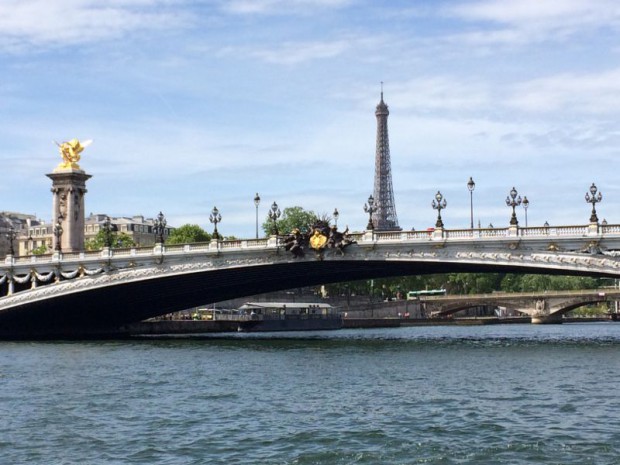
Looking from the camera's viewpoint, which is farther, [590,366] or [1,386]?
[590,366]

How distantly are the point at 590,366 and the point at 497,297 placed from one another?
317ft

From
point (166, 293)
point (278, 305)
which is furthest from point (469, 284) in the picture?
point (166, 293)

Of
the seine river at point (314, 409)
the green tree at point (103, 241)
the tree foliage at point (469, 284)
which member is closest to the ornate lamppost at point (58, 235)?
the seine river at point (314, 409)

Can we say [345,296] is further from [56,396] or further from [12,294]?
[56,396]

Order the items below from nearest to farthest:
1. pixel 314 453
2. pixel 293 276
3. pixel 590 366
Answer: pixel 314 453 < pixel 590 366 < pixel 293 276

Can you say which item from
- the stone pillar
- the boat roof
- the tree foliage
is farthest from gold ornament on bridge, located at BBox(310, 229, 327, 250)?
the tree foliage

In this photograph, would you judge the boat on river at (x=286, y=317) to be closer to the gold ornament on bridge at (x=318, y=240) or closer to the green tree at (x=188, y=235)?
the green tree at (x=188, y=235)

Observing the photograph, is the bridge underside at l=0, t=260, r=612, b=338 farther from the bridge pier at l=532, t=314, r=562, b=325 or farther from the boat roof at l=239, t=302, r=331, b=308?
the bridge pier at l=532, t=314, r=562, b=325

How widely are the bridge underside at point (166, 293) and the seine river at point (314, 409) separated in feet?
52.9

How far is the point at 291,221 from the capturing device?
14162 cm

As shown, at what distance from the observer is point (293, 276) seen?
82.1 meters

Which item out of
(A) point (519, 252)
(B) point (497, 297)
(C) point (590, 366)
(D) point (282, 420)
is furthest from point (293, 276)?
(B) point (497, 297)

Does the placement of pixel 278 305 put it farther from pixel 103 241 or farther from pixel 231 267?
pixel 231 267

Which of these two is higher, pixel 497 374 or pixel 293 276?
pixel 293 276
